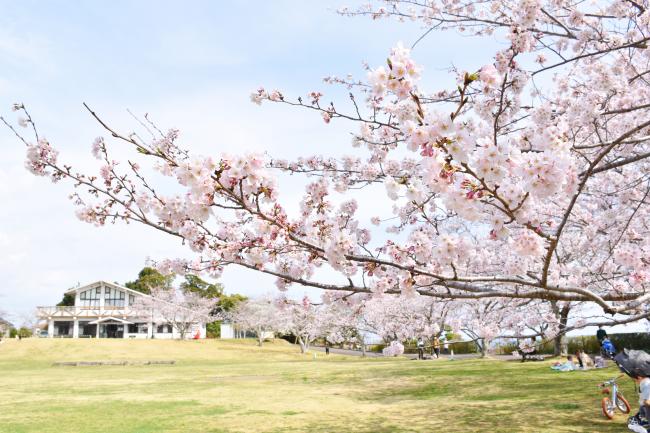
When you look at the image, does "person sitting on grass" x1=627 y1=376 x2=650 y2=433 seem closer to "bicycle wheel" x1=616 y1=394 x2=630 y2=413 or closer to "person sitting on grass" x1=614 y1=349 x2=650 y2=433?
"person sitting on grass" x1=614 y1=349 x2=650 y2=433

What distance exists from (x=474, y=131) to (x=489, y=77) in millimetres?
3335

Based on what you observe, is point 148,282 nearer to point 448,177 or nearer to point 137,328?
point 137,328

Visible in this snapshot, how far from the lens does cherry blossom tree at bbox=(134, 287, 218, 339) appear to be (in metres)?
52.4

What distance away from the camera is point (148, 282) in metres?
59.2

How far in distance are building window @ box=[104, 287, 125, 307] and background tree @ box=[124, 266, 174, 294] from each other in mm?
3197

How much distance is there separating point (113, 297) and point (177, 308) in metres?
8.99

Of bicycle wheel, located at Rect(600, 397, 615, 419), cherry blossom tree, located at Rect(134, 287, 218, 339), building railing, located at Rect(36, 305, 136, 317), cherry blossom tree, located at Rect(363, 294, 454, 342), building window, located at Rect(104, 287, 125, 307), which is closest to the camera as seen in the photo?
bicycle wheel, located at Rect(600, 397, 615, 419)

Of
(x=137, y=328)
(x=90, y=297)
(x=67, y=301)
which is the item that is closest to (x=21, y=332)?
(x=67, y=301)

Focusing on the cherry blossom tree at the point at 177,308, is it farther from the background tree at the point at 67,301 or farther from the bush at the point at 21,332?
the bush at the point at 21,332

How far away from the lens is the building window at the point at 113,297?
55.7 m

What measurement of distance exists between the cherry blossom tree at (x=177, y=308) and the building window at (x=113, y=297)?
305cm

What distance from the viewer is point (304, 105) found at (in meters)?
6.17

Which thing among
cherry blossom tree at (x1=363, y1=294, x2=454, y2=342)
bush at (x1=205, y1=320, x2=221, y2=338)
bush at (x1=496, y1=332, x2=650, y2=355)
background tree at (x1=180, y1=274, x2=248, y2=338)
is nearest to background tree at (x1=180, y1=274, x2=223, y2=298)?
background tree at (x1=180, y1=274, x2=248, y2=338)

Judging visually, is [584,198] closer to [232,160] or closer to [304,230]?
[304,230]
